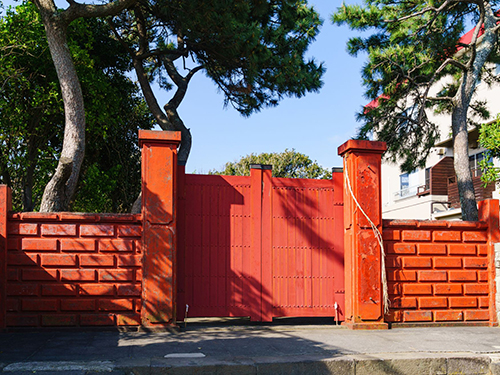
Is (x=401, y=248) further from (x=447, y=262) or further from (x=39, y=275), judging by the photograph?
(x=39, y=275)

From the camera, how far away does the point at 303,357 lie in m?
5.37

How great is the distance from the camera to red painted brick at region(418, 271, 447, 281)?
7.86 m

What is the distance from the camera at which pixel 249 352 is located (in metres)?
5.61

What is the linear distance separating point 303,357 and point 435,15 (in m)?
7.64

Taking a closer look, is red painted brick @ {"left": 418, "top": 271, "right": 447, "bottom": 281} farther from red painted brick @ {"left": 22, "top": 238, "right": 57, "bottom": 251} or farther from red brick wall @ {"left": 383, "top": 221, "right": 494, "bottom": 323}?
red painted brick @ {"left": 22, "top": 238, "right": 57, "bottom": 251}

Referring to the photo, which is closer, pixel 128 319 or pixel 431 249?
pixel 128 319

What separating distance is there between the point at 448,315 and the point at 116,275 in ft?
16.5

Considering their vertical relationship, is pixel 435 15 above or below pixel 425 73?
above

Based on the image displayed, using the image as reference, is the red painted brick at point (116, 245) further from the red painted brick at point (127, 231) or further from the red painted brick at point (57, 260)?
the red painted brick at point (57, 260)

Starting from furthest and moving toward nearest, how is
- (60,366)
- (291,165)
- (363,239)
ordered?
(291,165) < (363,239) < (60,366)

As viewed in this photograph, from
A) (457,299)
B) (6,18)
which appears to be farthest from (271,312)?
(6,18)

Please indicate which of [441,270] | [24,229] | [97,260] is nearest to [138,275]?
[97,260]

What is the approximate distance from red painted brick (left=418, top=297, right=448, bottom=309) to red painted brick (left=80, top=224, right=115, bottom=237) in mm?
4717

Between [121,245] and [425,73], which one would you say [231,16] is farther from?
[121,245]
